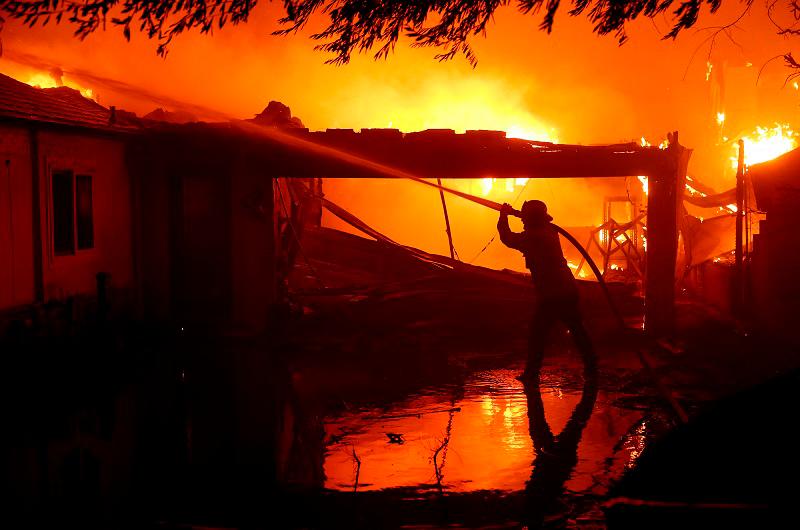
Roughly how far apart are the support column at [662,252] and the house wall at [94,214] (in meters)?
9.11

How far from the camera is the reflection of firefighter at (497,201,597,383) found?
9.45 meters

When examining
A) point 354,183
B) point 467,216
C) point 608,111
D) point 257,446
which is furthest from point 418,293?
point 608,111

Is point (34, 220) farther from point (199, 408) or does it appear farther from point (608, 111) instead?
point (608, 111)

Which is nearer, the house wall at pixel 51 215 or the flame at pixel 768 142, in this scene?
the house wall at pixel 51 215

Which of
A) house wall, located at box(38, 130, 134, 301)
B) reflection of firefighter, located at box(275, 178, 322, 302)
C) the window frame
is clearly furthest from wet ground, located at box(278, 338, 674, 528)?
reflection of firefighter, located at box(275, 178, 322, 302)

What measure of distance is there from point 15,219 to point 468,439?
7.45m

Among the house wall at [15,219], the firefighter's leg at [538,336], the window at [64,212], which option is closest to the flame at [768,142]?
the firefighter's leg at [538,336]

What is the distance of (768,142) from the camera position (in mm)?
37156

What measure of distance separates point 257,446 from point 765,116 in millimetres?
44403

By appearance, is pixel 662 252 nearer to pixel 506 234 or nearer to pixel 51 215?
pixel 506 234

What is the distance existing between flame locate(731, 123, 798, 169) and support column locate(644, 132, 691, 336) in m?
24.6

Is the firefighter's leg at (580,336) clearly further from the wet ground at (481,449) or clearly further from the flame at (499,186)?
the flame at (499,186)

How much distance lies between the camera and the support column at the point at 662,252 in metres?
13.3

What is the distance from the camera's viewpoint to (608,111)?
46875mm
